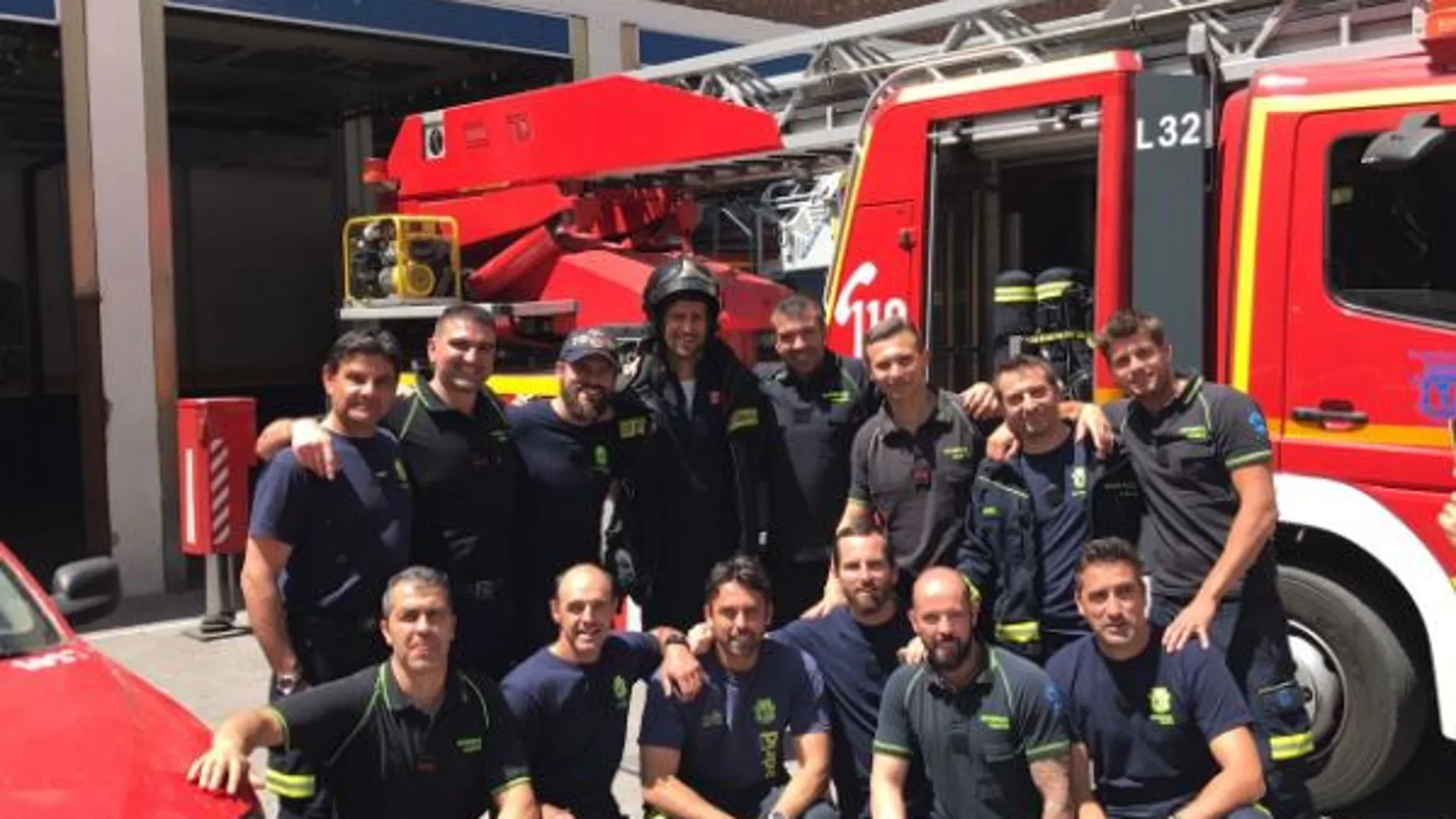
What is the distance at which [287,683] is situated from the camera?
12.0ft

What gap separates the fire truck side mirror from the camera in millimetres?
4312

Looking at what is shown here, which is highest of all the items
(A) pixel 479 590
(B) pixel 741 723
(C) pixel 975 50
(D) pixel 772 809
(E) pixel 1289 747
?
(C) pixel 975 50

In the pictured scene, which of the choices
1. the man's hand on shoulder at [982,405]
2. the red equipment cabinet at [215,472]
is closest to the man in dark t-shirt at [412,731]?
the man's hand on shoulder at [982,405]

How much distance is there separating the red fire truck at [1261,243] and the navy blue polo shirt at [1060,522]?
1107 millimetres

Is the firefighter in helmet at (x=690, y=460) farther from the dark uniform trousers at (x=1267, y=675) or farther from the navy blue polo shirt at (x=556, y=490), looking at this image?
the dark uniform trousers at (x=1267, y=675)


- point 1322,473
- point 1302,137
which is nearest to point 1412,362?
point 1322,473

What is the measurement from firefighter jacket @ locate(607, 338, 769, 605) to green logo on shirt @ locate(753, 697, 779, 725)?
2.21ft

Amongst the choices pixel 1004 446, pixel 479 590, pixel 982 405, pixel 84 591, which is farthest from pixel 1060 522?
pixel 84 591

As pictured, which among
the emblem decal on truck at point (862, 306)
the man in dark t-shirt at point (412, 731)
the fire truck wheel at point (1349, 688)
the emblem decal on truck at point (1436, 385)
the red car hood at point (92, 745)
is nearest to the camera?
the red car hood at point (92, 745)

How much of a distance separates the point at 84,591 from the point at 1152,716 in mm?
2882

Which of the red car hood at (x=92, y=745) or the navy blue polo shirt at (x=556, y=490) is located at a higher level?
the navy blue polo shirt at (x=556, y=490)

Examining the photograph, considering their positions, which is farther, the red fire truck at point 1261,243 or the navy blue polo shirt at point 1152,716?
the red fire truck at point 1261,243

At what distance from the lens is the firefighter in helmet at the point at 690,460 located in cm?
442

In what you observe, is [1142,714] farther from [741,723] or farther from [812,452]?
[812,452]
